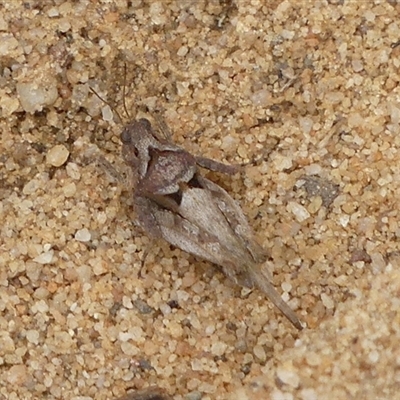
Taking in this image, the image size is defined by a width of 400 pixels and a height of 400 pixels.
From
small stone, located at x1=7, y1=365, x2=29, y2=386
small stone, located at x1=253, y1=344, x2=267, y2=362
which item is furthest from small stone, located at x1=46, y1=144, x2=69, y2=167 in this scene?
small stone, located at x1=253, y1=344, x2=267, y2=362

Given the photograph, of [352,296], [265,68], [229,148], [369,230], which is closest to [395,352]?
[352,296]

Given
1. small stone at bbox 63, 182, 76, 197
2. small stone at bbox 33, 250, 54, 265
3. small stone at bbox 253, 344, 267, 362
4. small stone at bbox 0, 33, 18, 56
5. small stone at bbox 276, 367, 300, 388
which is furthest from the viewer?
small stone at bbox 0, 33, 18, 56

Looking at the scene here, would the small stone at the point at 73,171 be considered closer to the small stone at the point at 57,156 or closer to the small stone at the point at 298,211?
the small stone at the point at 57,156

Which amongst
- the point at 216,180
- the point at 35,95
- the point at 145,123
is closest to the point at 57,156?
the point at 35,95

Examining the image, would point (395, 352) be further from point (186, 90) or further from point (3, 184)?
point (3, 184)

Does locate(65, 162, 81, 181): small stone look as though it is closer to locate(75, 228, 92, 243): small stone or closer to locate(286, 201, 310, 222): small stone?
locate(75, 228, 92, 243): small stone

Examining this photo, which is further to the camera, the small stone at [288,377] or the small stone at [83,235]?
the small stone at [83,235]

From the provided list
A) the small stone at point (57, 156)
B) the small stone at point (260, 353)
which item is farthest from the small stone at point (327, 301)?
the small stone at point (57, 156)

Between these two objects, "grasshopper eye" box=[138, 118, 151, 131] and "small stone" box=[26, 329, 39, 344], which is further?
"grasshopper eye" box=[138, 118, 151, 131]

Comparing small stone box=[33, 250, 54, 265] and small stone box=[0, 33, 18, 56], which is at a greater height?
small stone box=[0, 33, 18, 56]

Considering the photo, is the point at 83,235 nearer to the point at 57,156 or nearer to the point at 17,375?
the point at 57,156
